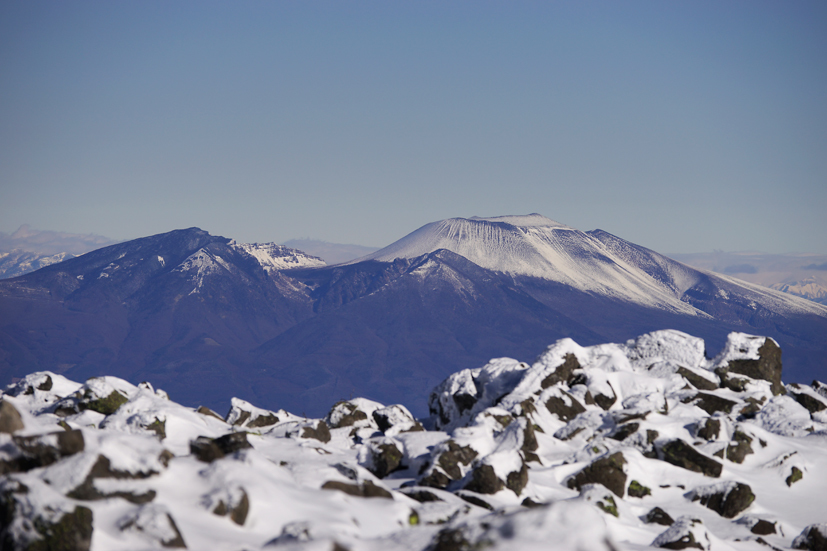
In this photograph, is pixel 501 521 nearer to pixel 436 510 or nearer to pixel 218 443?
pixel 436 510

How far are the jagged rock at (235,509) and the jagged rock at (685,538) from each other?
16838 mm

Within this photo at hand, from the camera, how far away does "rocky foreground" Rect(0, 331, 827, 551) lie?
17922 mm

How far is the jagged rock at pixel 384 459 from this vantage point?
36.7 meters

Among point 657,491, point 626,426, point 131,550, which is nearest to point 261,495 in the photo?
point 131,550

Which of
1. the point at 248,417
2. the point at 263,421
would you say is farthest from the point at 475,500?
the point at 248,417

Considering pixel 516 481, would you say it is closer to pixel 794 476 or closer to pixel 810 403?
pixel 794 476

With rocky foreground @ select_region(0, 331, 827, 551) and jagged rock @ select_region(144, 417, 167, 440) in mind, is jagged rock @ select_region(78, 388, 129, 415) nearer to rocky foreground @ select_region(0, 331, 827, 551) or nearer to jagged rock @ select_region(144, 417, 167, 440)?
rocky foreground @ select_region(0, 331, 827, 551)

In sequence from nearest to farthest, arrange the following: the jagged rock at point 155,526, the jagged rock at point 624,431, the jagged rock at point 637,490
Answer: the jagged rock at point 155,526, the jagged rock at point 637,490, the jagged rock at point 624,431

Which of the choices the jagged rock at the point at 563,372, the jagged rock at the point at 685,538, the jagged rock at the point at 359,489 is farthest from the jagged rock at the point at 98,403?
the jagged rock at the point at 563,372

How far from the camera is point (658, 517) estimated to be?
3366cm

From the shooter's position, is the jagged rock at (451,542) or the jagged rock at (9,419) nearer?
the jagged rock at (451,542)

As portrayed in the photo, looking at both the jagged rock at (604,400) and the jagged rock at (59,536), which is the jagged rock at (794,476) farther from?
the jagged rock at (59,536)

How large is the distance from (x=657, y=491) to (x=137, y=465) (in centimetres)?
2810

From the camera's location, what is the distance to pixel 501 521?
17141mm
